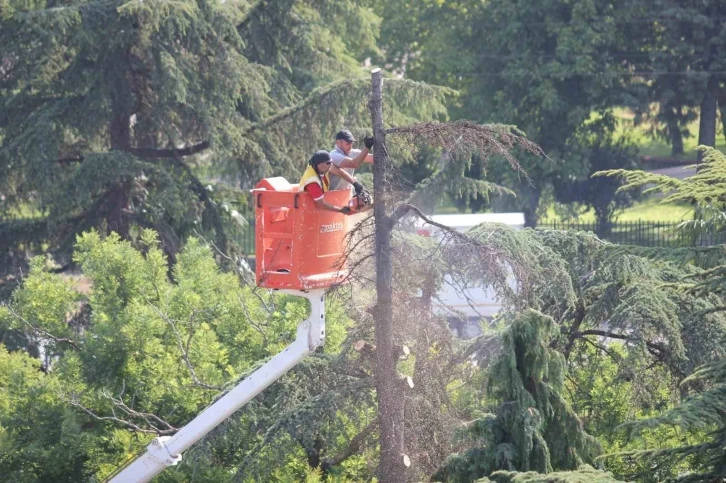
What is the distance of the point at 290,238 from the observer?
314 inches

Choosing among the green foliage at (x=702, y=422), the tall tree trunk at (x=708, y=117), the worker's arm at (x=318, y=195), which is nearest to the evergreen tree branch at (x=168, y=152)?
the worker's arm at (x=318, y=195)

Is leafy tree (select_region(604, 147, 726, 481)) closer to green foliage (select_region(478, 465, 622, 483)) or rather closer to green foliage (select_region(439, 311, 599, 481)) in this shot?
green foliage (select_region(478, 465, 622, 483))

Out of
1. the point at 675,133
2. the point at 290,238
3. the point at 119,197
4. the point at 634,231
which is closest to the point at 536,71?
the point at 634,231

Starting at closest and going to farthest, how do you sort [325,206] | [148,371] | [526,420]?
[526,420]
[325,206]
[148,371]

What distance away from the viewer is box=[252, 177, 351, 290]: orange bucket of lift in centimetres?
797

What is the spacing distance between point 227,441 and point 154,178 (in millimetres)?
7308

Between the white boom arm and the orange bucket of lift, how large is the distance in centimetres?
17

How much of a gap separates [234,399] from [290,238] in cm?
156

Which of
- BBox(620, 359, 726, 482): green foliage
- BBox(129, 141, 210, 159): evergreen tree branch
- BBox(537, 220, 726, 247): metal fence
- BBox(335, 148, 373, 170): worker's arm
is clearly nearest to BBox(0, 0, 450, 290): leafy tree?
BBox(129, 141, 210, 159): evergreen tree branch

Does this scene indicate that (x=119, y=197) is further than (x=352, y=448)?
Yes

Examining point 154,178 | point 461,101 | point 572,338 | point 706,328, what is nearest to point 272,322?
point 572,338

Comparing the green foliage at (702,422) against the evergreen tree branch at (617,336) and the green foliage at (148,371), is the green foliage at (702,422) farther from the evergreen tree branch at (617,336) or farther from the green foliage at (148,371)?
the green foliage at (148,371)

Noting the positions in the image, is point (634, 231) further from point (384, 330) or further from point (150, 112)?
point (384, 330)

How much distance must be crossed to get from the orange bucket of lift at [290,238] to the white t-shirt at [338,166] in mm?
221
